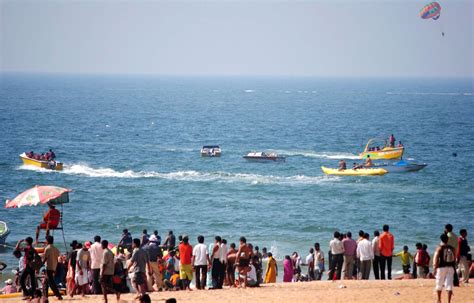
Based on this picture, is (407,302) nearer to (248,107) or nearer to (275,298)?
(275,298)

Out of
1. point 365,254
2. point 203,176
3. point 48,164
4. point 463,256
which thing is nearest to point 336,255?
point 365,254

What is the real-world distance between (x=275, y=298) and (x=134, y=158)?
59.9 metres

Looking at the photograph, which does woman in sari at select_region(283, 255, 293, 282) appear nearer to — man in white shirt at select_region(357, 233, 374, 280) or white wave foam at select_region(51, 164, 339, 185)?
man in white shirt at select_region(357, 233, 374, 280)

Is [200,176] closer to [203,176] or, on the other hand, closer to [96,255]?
[203,176]

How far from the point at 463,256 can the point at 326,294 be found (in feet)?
11.5

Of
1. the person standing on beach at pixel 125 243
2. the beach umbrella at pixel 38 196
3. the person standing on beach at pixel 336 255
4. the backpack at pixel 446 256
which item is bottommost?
the person standing on beach at pixel 125 243

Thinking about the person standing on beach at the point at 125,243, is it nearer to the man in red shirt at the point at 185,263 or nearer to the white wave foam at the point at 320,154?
the man in red shirt at the point at 185,263

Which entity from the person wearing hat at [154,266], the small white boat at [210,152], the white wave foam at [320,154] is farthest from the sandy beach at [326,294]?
the white wave foam at [320,154]

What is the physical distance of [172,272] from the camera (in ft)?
71.1

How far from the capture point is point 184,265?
20.5 meters

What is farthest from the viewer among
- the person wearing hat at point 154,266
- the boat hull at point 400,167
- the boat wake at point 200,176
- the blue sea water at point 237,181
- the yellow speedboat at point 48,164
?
the boat hull at point 400,167

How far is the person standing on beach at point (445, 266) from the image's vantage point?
56.2 feet

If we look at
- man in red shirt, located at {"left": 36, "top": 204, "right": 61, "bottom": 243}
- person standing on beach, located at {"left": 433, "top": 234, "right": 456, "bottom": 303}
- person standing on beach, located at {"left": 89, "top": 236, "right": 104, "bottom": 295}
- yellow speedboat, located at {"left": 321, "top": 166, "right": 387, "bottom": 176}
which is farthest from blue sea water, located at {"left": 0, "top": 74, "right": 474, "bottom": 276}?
person standing on beach, located at {"left": 433, "top": 234, "right": 456, "bottom": 303}

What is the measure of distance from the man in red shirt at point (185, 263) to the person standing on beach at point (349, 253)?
408 cm
